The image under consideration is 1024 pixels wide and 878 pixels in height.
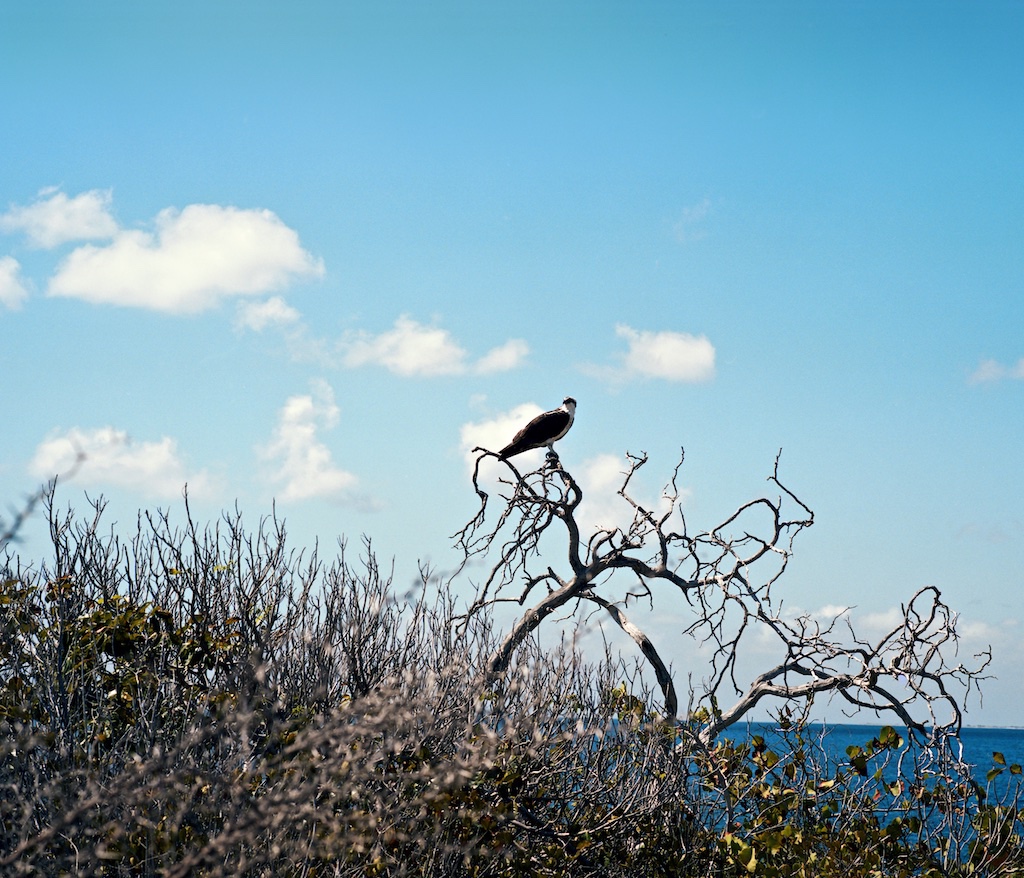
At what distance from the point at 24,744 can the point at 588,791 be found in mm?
3904

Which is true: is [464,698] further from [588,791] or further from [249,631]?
[249,631]

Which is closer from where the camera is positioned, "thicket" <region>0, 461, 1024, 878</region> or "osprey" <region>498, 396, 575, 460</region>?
"thicket" <region>0, 461, 1024, 878</region>

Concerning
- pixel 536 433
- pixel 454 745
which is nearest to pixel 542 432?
pixel 536 433

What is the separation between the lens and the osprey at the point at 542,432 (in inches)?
365

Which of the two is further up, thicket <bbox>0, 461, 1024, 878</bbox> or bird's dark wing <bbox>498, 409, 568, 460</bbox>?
bird's dark wing <bbox>498, 409, 568, 460</bbox>

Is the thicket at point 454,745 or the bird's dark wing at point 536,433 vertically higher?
the bird's dark wing at point 536,433

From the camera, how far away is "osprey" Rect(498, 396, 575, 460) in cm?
927

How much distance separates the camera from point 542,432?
30.6ft

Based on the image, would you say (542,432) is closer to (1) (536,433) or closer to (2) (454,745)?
(1) (536,433)

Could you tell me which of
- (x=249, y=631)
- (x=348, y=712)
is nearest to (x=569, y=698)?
(x=249, y=631)

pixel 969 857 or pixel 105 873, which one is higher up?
pixel 105 873

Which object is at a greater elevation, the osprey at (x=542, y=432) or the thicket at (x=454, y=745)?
the osprey at (x=542, y=432)

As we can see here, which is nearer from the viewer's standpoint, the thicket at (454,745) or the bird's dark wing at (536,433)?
the thicket at (454,745)

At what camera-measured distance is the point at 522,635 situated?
28.6ft
